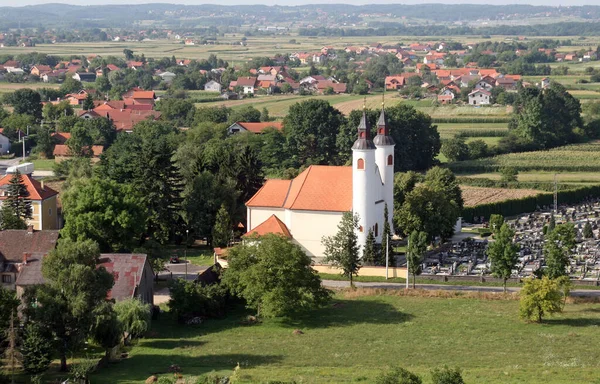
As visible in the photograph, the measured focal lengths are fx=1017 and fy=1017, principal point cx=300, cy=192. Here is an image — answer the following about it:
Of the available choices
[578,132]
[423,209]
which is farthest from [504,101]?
[423,209]

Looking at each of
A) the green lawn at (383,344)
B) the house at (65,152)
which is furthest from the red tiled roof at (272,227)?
the house at (65,152)

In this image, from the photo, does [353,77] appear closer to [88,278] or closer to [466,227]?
[466,227]

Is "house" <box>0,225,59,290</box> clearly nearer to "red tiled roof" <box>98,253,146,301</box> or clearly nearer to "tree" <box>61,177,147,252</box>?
"tree" <box>61,177,147,252</box>

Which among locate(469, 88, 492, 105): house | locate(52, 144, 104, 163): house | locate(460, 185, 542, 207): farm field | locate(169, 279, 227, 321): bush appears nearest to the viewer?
locate(169, 279, 227, 321): bush

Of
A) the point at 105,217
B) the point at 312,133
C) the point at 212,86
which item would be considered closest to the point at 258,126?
the point at 312,133

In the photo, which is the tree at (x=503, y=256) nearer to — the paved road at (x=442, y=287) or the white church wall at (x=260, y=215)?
the paved road at (x=442, y=287)

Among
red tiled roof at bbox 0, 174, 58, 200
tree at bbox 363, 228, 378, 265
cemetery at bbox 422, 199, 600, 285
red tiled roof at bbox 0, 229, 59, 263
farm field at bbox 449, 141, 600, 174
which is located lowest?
cemetery at bbox 422, 199, 600, 285

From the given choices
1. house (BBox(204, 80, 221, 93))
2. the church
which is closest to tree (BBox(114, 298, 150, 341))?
the church
